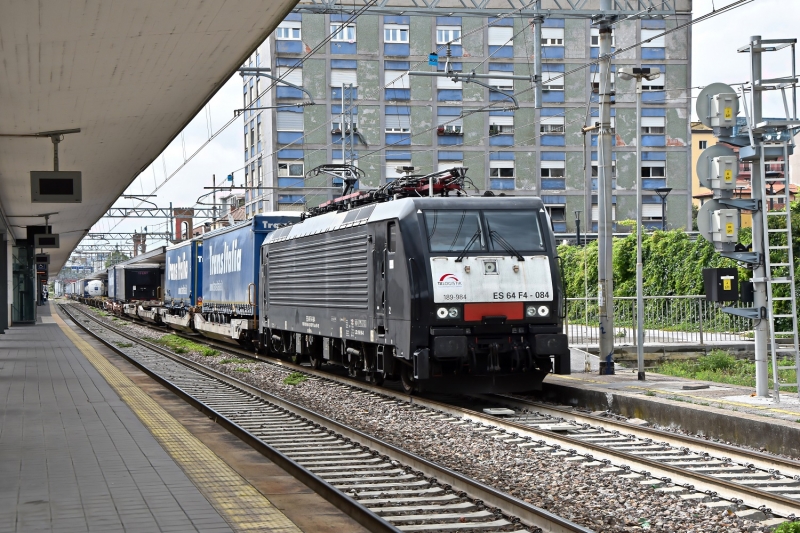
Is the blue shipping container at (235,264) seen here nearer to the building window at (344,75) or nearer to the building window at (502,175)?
the building window at (344,75)

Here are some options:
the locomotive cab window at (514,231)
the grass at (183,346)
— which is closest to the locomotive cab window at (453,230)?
the locomotive cab window at (514,231)

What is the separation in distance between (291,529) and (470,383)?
8.16 metres

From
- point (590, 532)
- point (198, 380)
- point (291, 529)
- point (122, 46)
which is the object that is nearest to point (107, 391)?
point (198, 380)

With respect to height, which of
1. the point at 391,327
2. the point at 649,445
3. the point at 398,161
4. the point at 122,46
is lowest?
the point at 649,445

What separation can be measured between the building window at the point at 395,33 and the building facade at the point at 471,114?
0.19ft

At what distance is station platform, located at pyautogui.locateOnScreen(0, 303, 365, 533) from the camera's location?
23.0 feet

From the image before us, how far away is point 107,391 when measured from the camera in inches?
631

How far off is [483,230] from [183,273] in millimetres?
24636

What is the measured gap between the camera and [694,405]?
39.9 ft

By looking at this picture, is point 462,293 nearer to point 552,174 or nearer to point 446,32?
point 446,32

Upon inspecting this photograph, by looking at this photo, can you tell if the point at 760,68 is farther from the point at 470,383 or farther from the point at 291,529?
the point at 291,529

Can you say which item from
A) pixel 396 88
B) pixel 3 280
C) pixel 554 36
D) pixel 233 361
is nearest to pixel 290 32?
pixel 396 88

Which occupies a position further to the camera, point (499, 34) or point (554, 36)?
point (554, 36)

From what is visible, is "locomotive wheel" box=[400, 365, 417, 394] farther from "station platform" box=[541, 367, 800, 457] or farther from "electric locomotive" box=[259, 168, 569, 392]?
"station platform" box=[541, 367, 800, 457]
